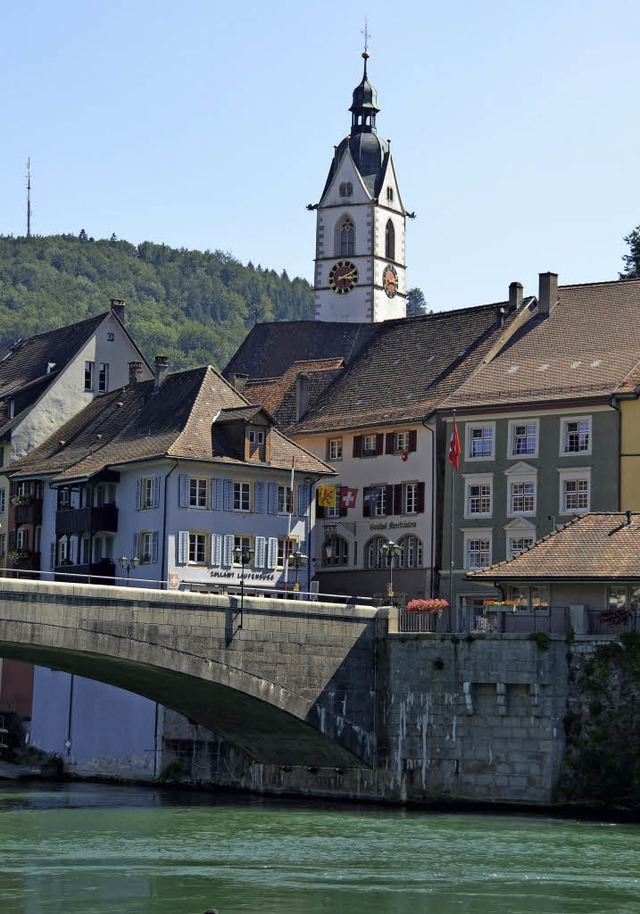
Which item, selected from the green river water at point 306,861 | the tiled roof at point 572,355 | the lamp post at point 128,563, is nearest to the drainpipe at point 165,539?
the lamp post at point 128,563

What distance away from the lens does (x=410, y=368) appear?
89688 mm

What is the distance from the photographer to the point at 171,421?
82.9 metres

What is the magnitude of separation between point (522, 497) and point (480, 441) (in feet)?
10.4

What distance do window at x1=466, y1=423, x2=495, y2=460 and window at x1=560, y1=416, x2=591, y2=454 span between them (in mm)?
3349

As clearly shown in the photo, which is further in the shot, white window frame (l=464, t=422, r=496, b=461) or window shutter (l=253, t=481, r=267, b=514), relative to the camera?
window shutter (l=253, t=481, r=267, b=514)

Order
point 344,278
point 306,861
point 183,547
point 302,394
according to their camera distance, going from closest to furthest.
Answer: point 306,861 < point 183,547 < point 302,394 < point 344,278

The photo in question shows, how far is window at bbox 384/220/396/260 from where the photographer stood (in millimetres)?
125562

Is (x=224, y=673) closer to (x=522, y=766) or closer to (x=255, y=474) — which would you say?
(x=522, y=766)

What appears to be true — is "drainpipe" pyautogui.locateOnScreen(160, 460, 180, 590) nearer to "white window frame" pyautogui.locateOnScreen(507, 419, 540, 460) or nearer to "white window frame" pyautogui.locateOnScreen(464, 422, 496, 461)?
"white window frame" pyautogui.locateOnScreen(464, 422, 496, 461)

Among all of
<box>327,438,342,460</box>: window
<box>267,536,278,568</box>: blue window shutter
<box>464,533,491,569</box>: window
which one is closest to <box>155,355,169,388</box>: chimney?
<box>327,438,342,460</box>: window

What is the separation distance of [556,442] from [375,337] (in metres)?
18.7

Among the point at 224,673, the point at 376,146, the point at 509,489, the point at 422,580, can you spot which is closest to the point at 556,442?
the point at 509,489

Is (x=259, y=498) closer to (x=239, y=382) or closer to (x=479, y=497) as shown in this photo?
(x=479, y=497)

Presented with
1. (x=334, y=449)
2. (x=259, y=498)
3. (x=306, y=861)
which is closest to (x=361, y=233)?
(x=334, y=449)
